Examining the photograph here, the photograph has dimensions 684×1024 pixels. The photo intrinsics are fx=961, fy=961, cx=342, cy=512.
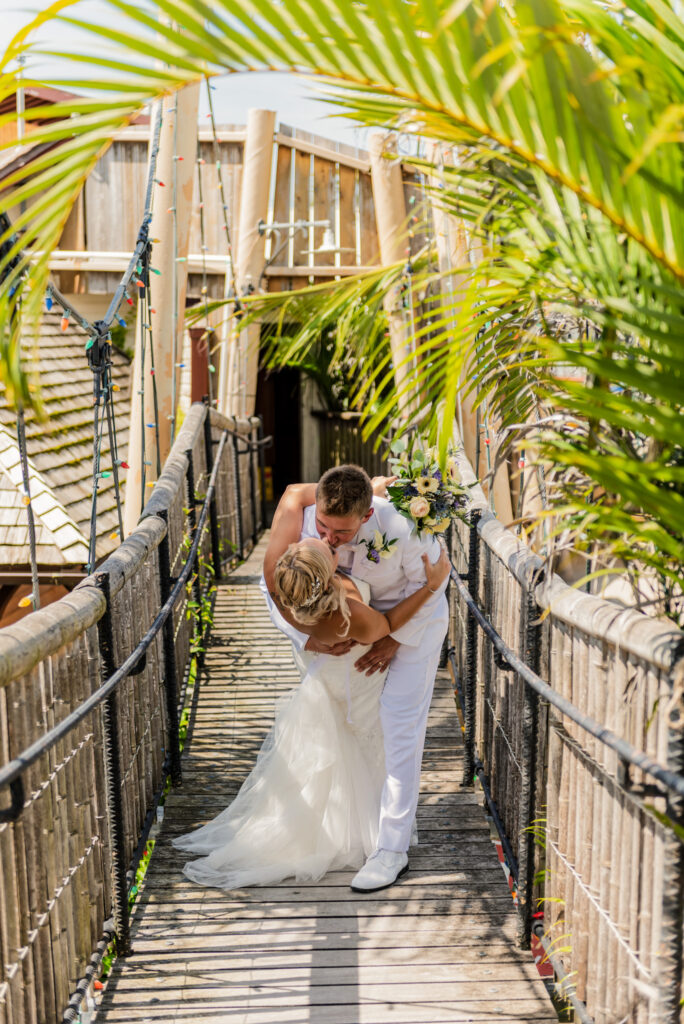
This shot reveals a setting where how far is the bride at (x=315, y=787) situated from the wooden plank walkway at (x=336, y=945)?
0.29 ft

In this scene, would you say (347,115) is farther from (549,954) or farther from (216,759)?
(216,759)

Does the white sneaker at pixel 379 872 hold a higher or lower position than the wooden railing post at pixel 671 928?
lower

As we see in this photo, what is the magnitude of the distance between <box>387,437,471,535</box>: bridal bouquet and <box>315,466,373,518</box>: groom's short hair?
0.28m

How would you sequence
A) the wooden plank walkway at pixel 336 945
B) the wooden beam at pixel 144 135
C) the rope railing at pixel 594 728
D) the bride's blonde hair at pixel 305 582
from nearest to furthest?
the rope railing at pixel 594 728
the wooden plank walkway at pixel 336 945
the bride's blonde hair at pixel 305 582
the wooden beam at pixel 144 135

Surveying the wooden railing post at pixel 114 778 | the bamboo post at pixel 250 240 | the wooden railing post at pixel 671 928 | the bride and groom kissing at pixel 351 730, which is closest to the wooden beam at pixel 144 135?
the bamboo post at pixel 250 240

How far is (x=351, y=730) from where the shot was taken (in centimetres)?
385

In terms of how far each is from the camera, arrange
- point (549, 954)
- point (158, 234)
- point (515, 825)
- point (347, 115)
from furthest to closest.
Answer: point (158, 234) → point (515, 825) → point (549, 954) → point (347, 115)

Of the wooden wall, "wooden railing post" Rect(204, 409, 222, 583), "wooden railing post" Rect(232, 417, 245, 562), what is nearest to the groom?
"wooden railing post" Rect(204, 409, 222, 583)

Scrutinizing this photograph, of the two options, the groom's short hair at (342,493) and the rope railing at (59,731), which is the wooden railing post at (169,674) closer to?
the rope railing at (59,731)

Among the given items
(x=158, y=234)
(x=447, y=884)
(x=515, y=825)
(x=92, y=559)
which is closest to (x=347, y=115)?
(x=92, y=559)

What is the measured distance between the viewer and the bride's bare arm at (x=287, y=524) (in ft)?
11.8

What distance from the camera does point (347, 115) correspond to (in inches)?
77.9

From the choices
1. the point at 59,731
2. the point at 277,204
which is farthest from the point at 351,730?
the point at 277,204

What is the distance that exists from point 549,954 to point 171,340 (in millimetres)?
4246
